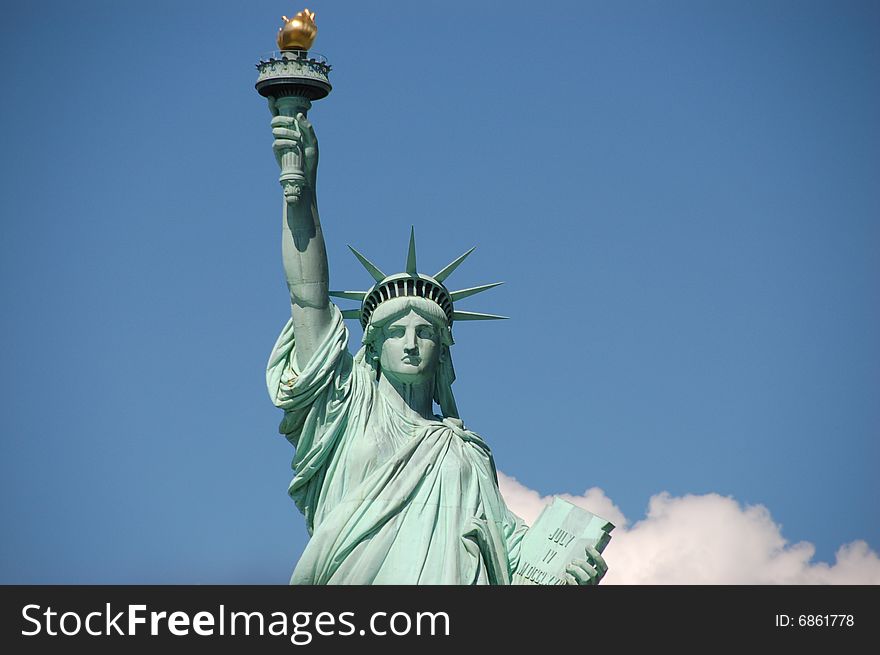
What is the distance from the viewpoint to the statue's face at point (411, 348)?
115 feet

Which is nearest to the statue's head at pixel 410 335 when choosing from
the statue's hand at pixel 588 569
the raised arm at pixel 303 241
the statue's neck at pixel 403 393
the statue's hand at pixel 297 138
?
the statue's neck at pixel 403 393

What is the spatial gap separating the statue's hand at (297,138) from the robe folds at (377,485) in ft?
6.02

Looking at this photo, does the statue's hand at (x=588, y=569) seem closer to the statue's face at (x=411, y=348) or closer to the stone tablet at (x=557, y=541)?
the stone tablet at (x=557, y=541)

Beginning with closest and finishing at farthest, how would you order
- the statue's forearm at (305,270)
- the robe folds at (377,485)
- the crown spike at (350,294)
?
the robe folds at (377,485)
the statue's forearm at (305,270)
the crown spike at (350,294)

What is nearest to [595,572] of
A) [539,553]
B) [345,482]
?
[539,553]

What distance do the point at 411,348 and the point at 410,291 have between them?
2.23 ft

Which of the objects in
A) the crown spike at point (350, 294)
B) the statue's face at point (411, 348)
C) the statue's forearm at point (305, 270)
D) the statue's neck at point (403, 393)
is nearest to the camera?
the statue's forearm at point (305, 270)

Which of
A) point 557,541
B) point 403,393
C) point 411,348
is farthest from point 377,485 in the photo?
point 557,541

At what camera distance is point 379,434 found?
34.9 meters

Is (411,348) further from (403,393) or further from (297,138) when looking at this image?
(297,138)

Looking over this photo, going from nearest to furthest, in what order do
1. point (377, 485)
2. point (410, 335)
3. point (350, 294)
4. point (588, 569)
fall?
point (588, 569) < point (377, 485) < point (410, 335) < point (350, 294)

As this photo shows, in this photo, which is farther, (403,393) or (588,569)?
(403,393)

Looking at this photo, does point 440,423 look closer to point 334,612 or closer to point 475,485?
point 475,485

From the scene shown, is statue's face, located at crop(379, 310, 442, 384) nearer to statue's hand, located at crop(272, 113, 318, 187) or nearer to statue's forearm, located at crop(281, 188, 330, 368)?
statue's forearm, located at crop(281, 188, 330, 368)
